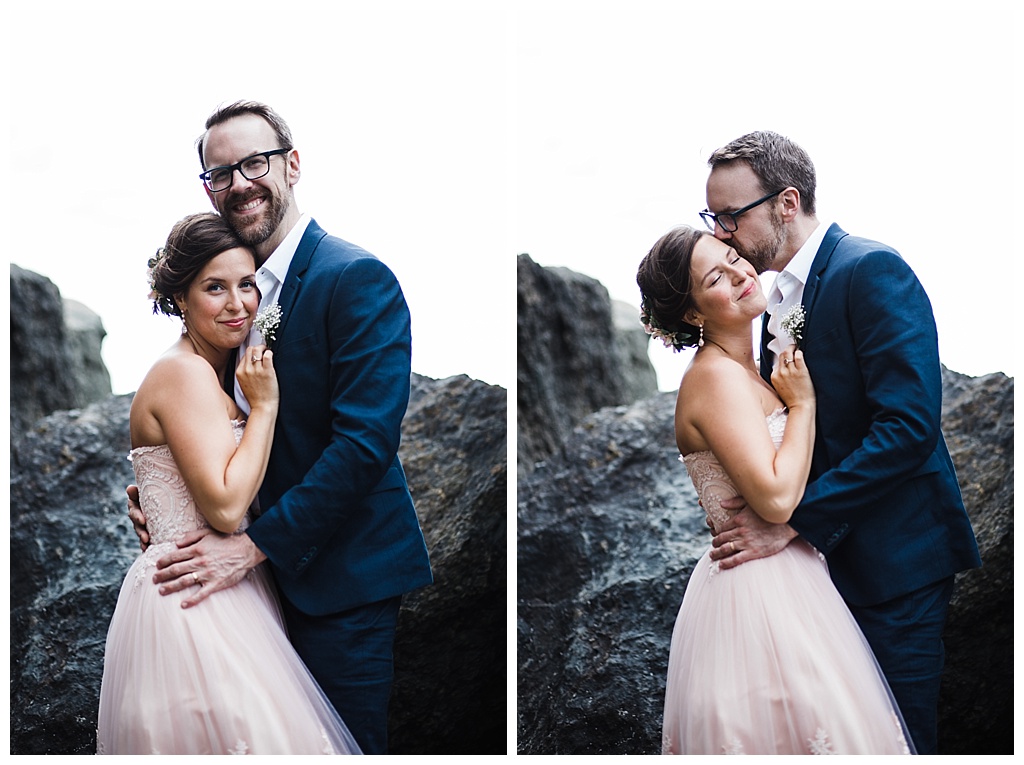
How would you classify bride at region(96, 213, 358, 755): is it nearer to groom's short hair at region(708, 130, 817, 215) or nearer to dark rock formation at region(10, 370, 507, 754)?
dark rock formation at region(10, 370, 507, 754)

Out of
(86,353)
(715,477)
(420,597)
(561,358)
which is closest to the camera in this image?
(715,477)

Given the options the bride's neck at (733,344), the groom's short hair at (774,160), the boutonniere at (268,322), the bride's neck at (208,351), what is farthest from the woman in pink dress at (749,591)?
the bride's neck at (208,351)

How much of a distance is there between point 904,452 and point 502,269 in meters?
1.66

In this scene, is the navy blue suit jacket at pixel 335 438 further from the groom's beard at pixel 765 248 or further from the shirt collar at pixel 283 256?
the groom's beard at pixel 765 248

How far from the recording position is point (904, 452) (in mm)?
3822

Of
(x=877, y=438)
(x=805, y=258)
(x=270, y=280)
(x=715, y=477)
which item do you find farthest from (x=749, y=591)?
(x=270, y=280)

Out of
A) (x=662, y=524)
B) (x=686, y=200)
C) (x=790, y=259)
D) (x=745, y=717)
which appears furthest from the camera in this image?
(x=662, y=524)

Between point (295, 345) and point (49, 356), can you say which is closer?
point (295, 345)

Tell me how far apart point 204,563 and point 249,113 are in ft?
5.29

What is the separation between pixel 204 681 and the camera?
12.2 feet

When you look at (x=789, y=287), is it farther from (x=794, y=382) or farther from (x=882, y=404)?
(x=882, y=404)

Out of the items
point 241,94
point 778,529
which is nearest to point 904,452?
point 778,529

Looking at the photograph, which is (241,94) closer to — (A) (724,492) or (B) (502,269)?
(B) (502,269)

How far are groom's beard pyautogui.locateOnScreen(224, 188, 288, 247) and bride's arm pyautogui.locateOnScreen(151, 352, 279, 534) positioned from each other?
17.0 inches
